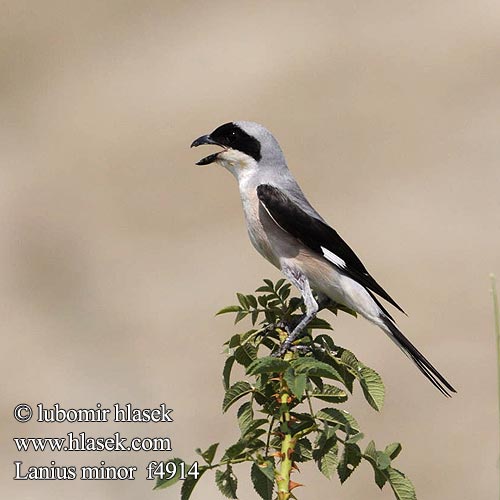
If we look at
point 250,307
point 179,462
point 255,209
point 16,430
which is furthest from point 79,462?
point 179,462

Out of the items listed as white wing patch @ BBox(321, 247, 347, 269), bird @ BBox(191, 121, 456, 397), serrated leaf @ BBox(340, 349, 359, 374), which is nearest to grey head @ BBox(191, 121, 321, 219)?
bird @ BBox(191, 121, 456, 397)

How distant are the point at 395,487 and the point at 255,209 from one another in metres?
1.53

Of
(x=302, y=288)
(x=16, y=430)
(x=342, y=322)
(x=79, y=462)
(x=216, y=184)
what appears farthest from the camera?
(x=216, y=184)

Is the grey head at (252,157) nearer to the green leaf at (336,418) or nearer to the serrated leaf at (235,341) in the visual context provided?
the serrated leaf at (235,341)

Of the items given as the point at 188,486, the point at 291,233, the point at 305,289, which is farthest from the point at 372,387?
the point at 291,233

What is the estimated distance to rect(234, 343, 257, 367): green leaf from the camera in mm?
1654

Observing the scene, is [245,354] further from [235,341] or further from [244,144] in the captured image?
[244,144]

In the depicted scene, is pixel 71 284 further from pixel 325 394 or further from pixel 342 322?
pixel 325 394

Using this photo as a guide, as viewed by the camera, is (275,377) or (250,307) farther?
(250,307)

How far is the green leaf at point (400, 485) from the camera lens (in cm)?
150

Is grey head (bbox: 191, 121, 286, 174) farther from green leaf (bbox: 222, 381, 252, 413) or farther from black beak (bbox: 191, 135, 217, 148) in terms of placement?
green leaf (bbox: 222, 381, 252, 413)

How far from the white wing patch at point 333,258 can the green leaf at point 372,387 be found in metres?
1.13

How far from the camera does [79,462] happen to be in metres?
4.49

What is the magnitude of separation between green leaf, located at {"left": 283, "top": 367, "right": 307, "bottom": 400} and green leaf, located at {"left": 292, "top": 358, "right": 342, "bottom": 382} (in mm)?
16
